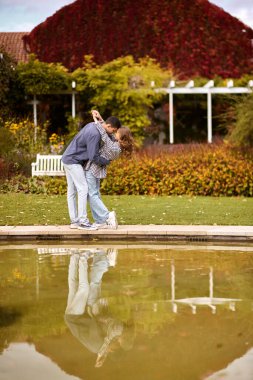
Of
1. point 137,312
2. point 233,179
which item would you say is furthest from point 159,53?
point 137,312

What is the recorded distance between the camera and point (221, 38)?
93.6ft

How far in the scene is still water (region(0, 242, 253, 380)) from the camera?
15.3 feet

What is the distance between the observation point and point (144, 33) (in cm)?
2839

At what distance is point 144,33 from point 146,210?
54.0 feet

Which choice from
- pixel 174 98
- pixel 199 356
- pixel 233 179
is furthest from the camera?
pixel 174 98

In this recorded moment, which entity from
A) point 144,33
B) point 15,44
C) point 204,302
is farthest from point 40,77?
point 204,302

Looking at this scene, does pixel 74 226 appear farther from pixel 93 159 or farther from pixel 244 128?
pixel 244 128

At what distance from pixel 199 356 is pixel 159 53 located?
24.2 meters

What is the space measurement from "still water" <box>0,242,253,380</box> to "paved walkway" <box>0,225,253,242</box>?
101cm

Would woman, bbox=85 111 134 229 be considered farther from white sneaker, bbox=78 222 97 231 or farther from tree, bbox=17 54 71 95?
→ tree, bbox=17 54 71 95

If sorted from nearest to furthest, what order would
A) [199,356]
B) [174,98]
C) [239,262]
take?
1. [199,356]
2. [239,262]
3. [174,98]

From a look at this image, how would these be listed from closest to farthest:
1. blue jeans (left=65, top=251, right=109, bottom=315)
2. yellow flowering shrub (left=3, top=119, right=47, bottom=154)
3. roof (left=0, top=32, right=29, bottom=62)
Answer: blue jeans (left=65, top=251, right=109, bottom=315) → yellow flowering shrub (left=3, top=119, right=47, bottom=154) → roof (left=0, top=32, right=29, bottom=62)

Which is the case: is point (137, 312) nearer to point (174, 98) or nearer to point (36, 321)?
point (36, 321)

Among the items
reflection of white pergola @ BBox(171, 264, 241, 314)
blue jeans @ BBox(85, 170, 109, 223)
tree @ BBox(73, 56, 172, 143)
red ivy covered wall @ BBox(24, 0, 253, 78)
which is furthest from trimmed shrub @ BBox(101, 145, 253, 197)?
red ivy covered wall @ BBox(24, 0, 253, 78)
